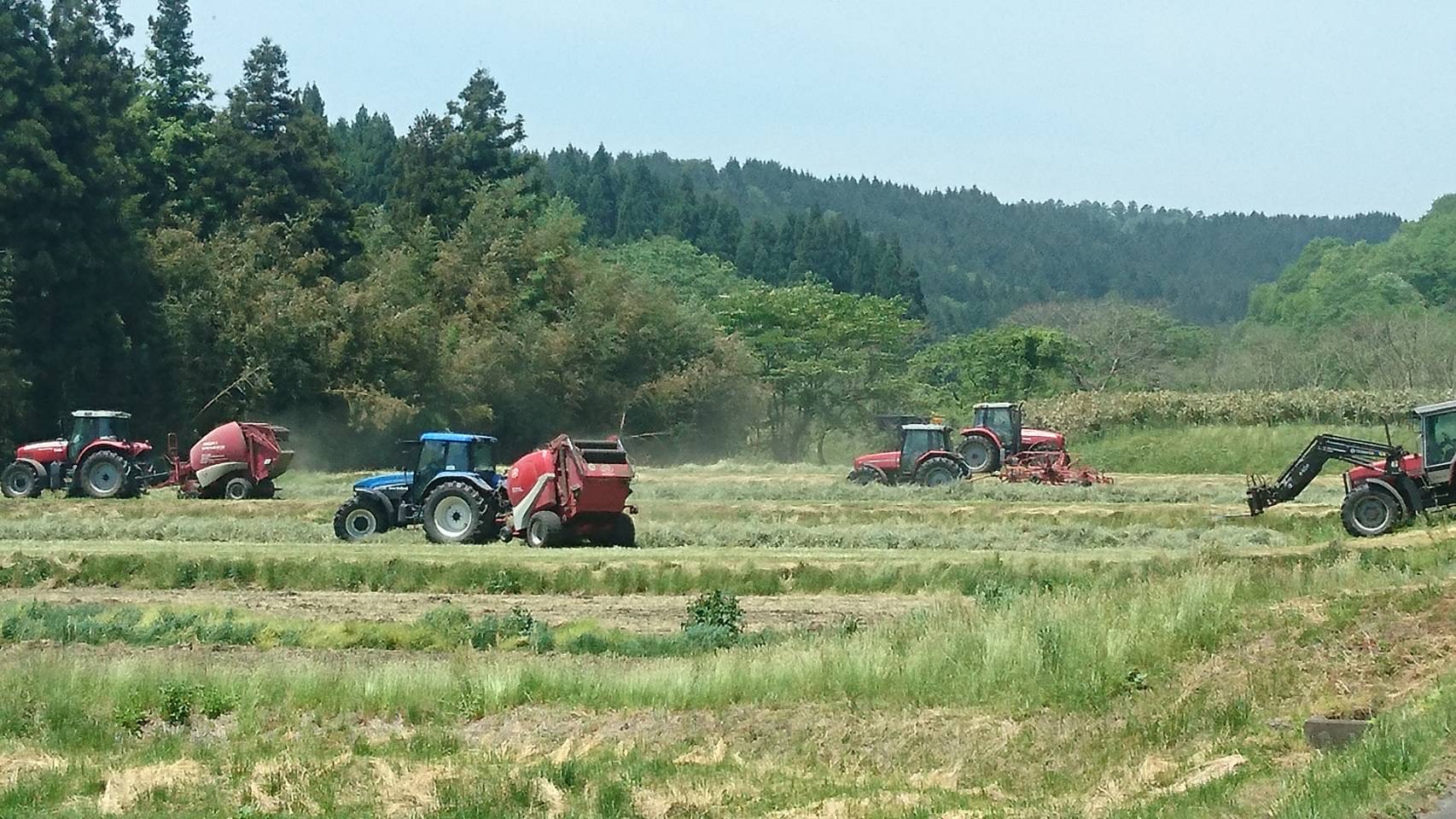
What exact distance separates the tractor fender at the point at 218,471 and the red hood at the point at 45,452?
13.4ft

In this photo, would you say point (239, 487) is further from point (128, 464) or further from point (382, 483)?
point (382, 483)

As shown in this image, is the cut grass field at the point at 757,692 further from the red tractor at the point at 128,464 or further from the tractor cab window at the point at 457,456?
the red tractor at the point at 128,464

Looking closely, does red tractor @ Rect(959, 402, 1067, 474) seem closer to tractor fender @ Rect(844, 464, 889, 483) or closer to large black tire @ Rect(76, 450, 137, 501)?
tractor fender @ Rect(844, 464, 889, 483)

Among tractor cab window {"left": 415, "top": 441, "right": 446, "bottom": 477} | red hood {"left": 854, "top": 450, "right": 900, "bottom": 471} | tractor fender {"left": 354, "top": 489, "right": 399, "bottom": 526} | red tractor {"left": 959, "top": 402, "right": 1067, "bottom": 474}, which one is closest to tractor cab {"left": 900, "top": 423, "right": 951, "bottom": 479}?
red hood {"left": 854, "top": 450, "right": 900, "bottom": 471}

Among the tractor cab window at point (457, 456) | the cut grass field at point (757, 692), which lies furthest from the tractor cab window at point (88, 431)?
the cut grass field at point (757, 692)

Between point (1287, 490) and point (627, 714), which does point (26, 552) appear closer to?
point (627, 714)

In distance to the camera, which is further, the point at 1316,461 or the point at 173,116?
the point at 173,116

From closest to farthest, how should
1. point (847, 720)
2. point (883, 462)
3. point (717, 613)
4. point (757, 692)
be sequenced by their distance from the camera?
point (847, 720)
point (757, 692)
point (717, 613)
point (883, 462)

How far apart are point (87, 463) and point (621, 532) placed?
716 inches

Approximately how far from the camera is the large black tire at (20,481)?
1709 inches

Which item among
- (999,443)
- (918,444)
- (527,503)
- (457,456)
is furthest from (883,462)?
(527,503)

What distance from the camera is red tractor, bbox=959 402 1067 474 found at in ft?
159

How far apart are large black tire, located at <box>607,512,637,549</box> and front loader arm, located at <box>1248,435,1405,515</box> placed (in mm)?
13412

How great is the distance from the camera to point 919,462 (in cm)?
4666
